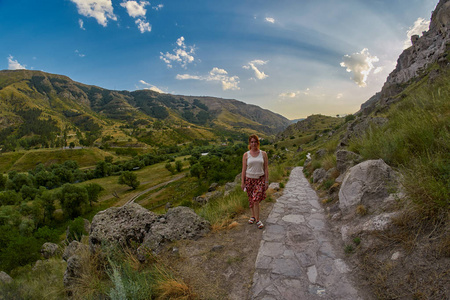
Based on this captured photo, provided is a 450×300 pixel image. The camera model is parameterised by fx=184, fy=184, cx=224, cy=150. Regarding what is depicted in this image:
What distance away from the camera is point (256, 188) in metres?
5.14

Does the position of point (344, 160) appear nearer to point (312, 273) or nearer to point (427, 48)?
point (312, 273)

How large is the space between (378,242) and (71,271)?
5.95 m

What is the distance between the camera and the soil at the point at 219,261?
9.64 ft

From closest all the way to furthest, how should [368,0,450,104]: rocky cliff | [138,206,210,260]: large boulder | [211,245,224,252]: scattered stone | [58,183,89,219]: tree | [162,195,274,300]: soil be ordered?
[162,195,274,300]: soil → [211,245,224,252]: scattered stone → [138,206,210,260]: large boulder → [58,183,89,219]: tree → [368,0,450,104]: rocky cliff

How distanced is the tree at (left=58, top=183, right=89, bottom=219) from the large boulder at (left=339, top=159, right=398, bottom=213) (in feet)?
190

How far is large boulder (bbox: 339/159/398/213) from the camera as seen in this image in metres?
4.03

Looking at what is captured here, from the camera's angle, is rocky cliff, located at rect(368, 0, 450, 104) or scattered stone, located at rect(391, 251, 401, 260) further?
rocky cliff, located at rect(368, 0, 450, 104)

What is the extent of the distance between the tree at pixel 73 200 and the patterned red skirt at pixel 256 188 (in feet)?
183

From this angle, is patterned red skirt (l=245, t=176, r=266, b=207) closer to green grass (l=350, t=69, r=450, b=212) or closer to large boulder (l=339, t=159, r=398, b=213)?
large boulder (l=339, t=159, r=398, b=213)

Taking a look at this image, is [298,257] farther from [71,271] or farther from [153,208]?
[153,208]

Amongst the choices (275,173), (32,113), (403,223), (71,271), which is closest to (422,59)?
(275,173)

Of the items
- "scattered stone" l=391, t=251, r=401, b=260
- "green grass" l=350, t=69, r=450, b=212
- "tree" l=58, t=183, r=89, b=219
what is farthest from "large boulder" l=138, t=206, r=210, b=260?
"tree" l=58, t=183, r=89, b=219

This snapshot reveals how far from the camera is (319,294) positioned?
268cm

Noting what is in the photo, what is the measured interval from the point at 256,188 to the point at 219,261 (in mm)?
2131
